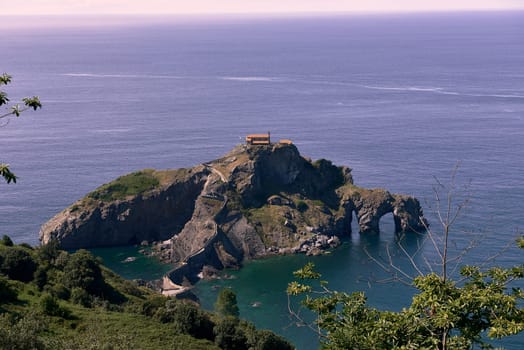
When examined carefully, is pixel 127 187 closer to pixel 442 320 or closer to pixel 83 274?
pixel 83 274

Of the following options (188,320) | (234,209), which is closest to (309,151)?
(234,209)

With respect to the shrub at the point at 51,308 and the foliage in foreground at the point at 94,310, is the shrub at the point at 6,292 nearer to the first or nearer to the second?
the foliage in foreground at the point at 94,310

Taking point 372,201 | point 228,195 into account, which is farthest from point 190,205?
point 372,201

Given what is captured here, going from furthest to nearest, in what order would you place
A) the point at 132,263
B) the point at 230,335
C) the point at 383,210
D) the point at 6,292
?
1. the point at 383,210
2. the point at 132,263
3. the point at 230,335
4. the point at 6,292

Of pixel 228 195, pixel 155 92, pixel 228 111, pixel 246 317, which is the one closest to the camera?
pixel 246 317

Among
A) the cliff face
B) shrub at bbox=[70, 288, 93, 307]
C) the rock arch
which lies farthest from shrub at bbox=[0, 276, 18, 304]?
the rock arch

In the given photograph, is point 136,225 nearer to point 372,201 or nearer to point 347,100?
point 372,201

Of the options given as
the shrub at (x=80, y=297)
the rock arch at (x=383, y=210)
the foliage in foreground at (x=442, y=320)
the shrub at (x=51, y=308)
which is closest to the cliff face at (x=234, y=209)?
the rock arch at (x=383, y=210)

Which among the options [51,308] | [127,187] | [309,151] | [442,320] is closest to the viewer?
[442,320]
